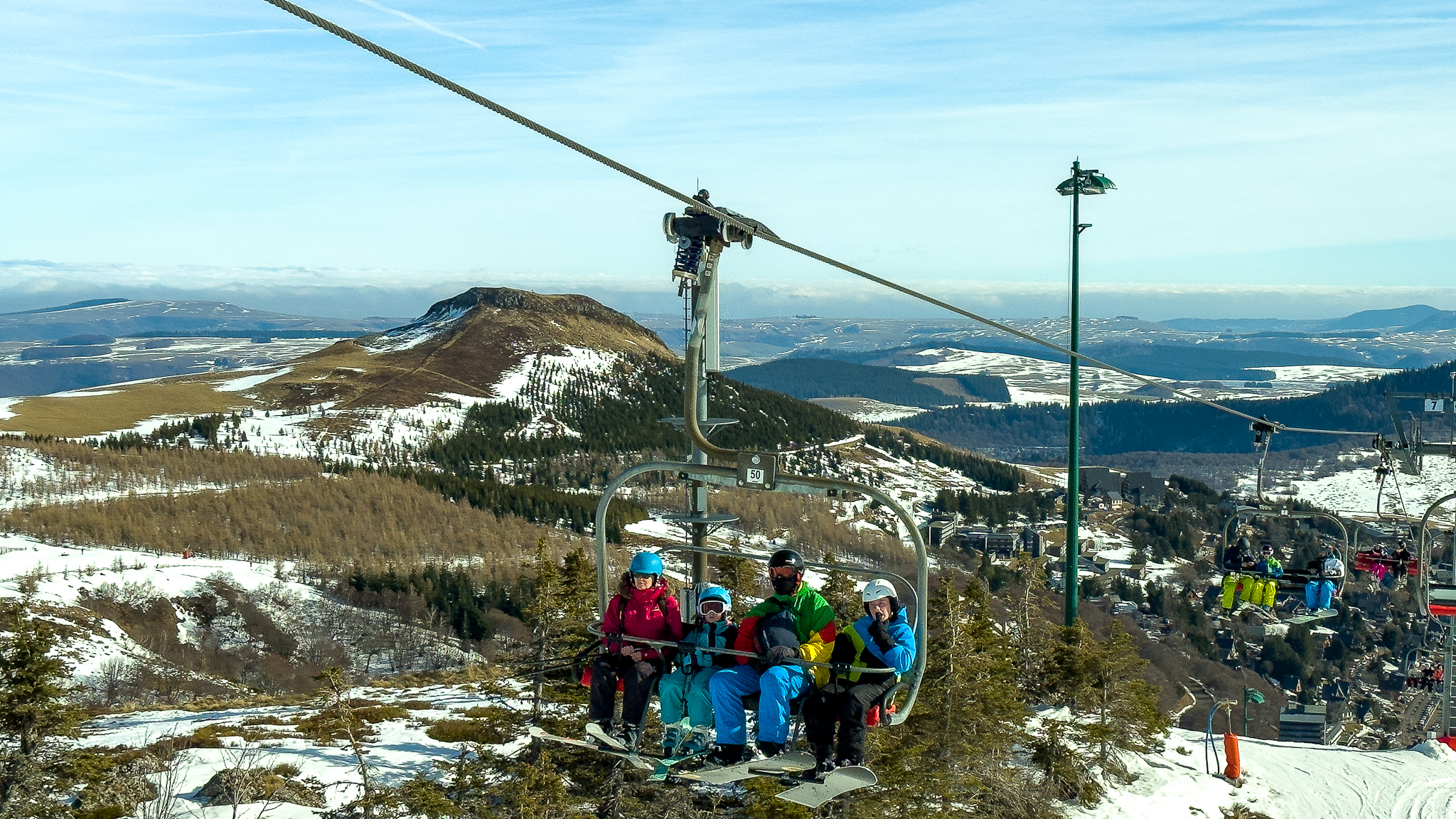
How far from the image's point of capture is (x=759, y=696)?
1183cm

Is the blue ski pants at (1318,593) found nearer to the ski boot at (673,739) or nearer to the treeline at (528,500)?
the ski boot at (673,739)

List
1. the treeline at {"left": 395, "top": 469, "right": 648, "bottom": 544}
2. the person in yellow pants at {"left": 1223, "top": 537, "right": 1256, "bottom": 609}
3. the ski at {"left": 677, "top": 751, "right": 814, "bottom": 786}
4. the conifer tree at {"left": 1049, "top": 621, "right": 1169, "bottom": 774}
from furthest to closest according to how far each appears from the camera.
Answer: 1. the treeline at {"left": 395, "top": 469, "right": 648, "bottom": 544}
2. the conifer tree at {"left": 1049, "top": 621, "right": 1169, "bottom": 774}
3. the person in yellow pants at {"left": 1223, "top": 537, "right": 1256, "bottom": 609}
4. the ski at {"left": 677, "top": 751, "right": 814, "bottom": 786}

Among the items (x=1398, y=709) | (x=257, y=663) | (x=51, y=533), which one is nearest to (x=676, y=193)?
(x=257, y=663)

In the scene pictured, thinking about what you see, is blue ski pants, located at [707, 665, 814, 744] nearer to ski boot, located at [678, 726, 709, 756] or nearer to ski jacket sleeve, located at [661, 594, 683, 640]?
ski boot, located at [678, 726, 709, 756]

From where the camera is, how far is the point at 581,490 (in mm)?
168625

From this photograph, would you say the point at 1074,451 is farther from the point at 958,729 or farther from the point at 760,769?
the point at 760,769

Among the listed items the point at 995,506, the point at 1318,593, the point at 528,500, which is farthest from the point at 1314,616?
the point at 995,506

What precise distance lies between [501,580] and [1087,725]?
87.0 m

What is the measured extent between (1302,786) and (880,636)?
27.5 meters

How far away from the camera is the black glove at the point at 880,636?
11.7 metres

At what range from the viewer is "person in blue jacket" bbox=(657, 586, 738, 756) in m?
12.1

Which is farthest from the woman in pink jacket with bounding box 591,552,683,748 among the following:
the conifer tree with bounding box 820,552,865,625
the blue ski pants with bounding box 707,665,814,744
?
the conifer tree with bounding box 820,552,865,625

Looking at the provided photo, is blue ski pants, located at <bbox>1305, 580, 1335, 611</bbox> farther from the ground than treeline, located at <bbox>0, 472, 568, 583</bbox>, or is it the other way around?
blue ski pants, located at <bbox>1305, 580, 1335, 611</bbox>

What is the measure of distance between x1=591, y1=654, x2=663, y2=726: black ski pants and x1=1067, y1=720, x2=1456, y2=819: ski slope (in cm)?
2355
